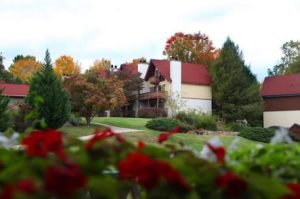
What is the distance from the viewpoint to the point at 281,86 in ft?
144

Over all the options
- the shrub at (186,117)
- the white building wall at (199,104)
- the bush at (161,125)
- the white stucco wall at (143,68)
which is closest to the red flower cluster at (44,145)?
the bush at (161,125)

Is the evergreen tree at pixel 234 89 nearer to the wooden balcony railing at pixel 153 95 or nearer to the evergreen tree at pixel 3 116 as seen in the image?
the wooden balcony railing at pixel 153 95

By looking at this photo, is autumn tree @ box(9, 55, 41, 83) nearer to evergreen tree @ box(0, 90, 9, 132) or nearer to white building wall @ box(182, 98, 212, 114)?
white building wall @ box(182, 98, 212, 114)

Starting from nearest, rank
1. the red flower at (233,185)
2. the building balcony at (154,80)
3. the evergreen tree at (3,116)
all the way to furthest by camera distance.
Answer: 1. the red flower at (233,185)
2. the evergreen tree at (3,116)
3. the building balcony at (154,80)

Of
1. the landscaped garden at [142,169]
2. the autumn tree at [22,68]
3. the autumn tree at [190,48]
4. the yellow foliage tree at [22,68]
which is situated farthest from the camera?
the yellow foliage tree at [22,68]

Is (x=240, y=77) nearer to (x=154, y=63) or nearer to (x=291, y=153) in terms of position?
(x=154, y=63)

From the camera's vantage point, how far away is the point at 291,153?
1786 mm

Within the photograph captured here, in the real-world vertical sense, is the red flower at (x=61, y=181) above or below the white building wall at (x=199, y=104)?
below

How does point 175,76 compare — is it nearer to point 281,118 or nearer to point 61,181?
point 281,118

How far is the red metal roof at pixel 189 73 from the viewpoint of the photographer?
44250mm

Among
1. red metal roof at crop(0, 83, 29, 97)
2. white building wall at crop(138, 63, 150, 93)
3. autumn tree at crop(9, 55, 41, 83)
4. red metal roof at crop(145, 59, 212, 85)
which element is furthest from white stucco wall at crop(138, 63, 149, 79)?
autumn tree at crop(9, 55, 41, 83)

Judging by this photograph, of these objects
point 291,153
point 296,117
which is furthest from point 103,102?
point 291,153

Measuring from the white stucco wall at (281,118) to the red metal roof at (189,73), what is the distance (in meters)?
6.28

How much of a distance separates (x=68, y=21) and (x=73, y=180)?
3696cm
